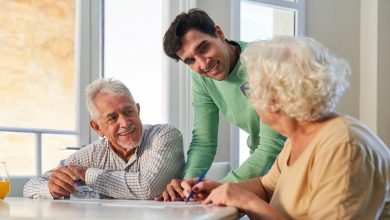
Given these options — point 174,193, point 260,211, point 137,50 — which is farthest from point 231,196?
point 137,50

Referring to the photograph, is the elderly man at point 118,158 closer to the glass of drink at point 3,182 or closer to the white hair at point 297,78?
the glass of drink at point 3,182

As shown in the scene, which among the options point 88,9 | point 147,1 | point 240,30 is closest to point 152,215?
point 88,9

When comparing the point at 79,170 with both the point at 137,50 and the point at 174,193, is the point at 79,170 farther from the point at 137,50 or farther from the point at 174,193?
the point at 137,50

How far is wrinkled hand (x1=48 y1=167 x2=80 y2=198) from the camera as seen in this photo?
76.9 inches

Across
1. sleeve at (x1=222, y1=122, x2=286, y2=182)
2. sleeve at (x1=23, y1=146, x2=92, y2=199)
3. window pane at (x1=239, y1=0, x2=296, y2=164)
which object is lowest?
sleeve at (x1=23, y1=146, x2=92, y2=199)

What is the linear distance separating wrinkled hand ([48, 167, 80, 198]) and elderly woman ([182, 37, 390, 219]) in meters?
0.67

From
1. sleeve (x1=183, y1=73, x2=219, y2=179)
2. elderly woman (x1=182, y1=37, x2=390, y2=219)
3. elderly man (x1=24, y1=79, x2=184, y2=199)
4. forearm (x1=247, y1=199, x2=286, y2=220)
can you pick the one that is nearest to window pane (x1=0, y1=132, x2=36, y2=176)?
elderly man (x1=24, y1=79, x2=184, y2=199)

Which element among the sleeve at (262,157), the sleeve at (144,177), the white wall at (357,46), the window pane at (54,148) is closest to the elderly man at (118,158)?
the sleeve at (144,177)

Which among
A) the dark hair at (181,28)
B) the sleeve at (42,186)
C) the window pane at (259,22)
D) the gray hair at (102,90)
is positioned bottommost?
the sleeve at (42,186)

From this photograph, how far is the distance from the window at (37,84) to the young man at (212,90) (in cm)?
92

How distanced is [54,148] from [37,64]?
17.2 inches

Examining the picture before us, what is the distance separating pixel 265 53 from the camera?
1.36 metres

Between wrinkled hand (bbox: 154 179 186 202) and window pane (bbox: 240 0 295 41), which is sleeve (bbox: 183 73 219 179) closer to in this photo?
wrinkled hand (bbox: 154 179 186 202)

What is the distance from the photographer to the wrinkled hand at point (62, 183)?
6.41ft
